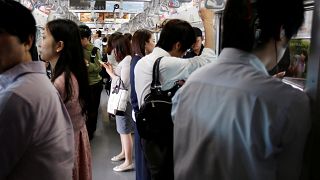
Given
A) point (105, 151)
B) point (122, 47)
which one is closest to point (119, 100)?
point (122, 47)

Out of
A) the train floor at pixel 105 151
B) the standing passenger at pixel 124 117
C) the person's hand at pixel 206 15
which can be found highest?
the person's hand at pixel 206 15

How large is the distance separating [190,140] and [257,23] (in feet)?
1.48

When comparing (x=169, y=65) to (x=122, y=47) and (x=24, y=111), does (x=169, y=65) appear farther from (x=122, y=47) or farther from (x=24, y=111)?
(x=122, y=47)

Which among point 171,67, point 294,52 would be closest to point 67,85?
point 171,67

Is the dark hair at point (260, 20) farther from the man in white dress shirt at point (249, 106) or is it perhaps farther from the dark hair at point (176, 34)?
the dark hair at point (176, 34)

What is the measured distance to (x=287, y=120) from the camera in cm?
97

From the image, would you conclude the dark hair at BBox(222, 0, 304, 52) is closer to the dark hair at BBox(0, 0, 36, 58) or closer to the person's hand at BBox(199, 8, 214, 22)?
the dark hair at BBox(0, 0, 36, 58)

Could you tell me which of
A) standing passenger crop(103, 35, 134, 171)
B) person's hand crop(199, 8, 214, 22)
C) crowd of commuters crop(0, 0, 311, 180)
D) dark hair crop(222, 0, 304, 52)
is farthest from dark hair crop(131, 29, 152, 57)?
dark hair crop(222, 0, 304, 52)

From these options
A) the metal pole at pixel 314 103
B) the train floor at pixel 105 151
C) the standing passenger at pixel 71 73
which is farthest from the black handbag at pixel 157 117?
the train floor at pixel 105 151

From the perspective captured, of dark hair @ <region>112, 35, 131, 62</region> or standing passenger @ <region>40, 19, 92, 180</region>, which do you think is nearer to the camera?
standing passenger @ <region>40, 19, 92, 180</region>

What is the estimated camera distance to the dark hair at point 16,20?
4.27 ft

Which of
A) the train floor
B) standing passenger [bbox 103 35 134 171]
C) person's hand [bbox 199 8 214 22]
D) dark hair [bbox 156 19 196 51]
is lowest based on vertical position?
the train floor

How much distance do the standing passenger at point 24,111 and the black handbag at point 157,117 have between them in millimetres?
838

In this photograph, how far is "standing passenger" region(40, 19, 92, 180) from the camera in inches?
84.4
